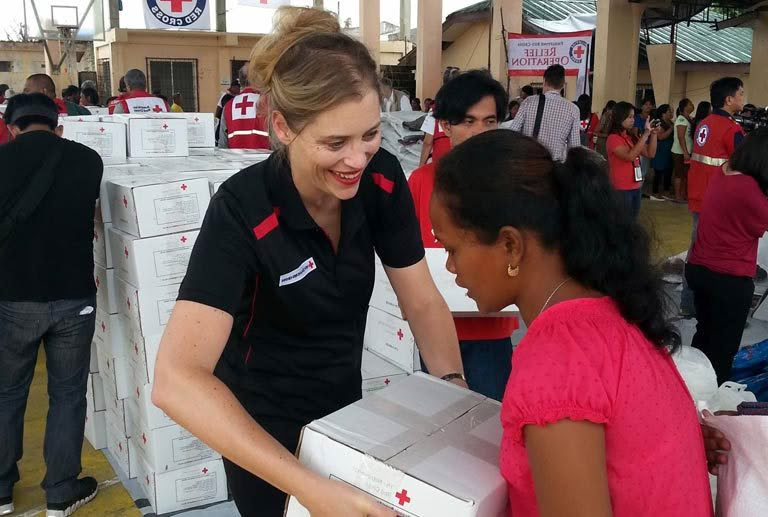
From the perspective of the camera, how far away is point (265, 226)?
1.27 m

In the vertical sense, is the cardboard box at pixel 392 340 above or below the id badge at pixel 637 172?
below

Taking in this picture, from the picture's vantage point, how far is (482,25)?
52.8 feet

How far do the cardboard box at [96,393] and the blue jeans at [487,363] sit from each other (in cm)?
169

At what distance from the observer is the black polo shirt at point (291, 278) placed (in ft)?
4.07

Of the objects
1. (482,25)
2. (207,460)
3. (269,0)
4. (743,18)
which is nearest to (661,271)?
(207,460)

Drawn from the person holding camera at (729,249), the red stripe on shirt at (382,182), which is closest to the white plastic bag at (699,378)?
the person holding camera at (729,249)

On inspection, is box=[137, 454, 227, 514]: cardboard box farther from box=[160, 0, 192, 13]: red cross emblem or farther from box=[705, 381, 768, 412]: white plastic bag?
box=[160, 0, 192, 13]: red cross emblem

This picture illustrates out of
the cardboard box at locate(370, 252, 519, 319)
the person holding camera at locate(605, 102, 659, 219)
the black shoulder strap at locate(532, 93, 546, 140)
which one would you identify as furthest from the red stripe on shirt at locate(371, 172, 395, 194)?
the person holding camera at locate(605, 102, 659, 219)

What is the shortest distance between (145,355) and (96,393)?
74 centimetres

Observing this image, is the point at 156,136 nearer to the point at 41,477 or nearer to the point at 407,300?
the point at 41,477

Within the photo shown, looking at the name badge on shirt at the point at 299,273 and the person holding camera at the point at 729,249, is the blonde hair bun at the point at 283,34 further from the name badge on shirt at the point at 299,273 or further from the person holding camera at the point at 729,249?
the person holding camera at the point at 729,249

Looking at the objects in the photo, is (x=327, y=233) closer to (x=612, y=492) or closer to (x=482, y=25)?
(x=612, y=492)

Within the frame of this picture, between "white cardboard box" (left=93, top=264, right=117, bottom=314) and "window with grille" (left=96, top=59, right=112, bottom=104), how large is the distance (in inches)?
646

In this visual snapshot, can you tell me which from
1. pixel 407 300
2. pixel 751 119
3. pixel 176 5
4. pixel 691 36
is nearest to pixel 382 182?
pixel 407 300
